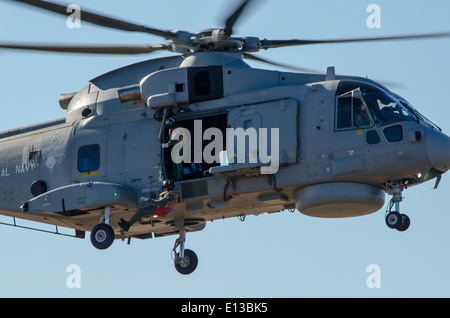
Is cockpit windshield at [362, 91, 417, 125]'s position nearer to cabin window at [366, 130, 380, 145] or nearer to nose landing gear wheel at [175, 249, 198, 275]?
cabin window at [366, 130, 380, 145]

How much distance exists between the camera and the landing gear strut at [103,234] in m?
24.2

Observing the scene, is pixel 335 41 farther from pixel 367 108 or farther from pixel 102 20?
pixel 102 20

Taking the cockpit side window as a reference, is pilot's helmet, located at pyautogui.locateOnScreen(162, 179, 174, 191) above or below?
below

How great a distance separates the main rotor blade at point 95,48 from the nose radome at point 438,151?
7.35m

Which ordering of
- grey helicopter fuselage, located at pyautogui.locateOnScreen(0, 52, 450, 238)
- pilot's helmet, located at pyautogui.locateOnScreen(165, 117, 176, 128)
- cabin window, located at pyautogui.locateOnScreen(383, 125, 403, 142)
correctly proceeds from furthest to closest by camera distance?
pilot's helmet, located at pyautogui.locateOnScreen(165, 117, 176, 128) → grey helicopter fuselage, located at pyautogui.locateOnScreen(0, 52, 450, 238) → cabin window, located at pyautogui.locateOnScreen(383, 125, 403, 142)

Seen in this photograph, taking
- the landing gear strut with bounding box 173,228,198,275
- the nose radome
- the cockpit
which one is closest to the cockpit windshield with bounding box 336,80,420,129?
the cockpit

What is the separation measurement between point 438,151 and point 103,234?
27.4 feet

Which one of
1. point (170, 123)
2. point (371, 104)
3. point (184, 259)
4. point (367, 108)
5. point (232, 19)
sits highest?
point (232, 19)

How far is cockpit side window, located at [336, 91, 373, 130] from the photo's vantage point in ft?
74.1

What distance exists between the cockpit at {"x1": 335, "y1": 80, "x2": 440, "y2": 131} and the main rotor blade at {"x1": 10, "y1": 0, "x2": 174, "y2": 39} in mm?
4872

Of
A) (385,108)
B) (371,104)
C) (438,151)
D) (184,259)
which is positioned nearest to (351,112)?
(371,104)

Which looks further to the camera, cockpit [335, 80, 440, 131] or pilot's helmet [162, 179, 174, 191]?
pilot's helmet [162, 179, 174, 191]

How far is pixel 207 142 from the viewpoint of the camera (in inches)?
956

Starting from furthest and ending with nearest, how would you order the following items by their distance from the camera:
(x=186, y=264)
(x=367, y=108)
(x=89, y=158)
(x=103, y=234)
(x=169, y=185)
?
1. (x=186, y=264)
2. (x=89, y=158)
3. (x=103, y=234)
4. (x=169, y=185)
5. (x=367, y=108)
